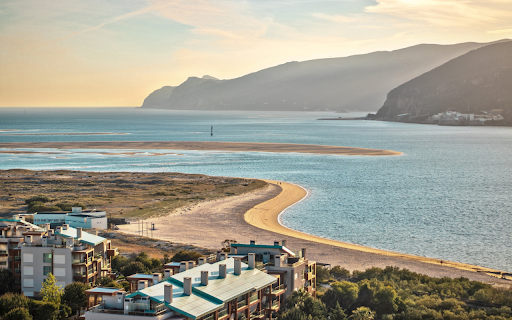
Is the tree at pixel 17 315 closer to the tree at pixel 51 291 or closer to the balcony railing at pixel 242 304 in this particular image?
the tree at pixel 51 291

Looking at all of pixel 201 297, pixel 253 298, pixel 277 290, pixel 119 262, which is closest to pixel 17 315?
pixel 201 297

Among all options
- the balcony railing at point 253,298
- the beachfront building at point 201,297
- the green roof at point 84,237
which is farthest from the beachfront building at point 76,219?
the balcony railing at point 253,298

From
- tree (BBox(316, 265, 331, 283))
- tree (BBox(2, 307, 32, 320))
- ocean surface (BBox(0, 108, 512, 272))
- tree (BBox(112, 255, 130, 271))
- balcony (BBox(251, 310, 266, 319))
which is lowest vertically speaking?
ocean surface (BBox(0, 108, 512, 272))

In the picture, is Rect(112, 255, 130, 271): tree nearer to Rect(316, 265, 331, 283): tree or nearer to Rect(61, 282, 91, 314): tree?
Rect(61, 282, 91, 314): tree

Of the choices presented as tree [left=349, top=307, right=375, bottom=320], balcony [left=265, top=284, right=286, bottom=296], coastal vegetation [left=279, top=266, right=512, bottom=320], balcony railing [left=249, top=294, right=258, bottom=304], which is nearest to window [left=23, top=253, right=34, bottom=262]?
balcony railing [left=249, top=294, right=258, bottom=304]

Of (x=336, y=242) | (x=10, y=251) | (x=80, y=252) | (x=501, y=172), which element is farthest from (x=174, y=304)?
(x=501, y=172)

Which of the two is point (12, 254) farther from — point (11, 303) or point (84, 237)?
point (11, 303)
